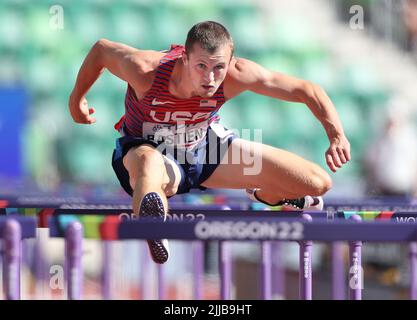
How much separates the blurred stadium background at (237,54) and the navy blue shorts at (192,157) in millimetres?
8224

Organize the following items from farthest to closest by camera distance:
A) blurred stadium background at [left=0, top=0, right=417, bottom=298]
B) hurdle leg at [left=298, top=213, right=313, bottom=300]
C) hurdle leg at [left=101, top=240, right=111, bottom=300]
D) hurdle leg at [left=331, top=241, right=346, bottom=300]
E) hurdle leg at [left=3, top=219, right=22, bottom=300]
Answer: blurred stadium background at [left=0, top=0, right=417, bottom=298]
hurdle leg at [left=101, top=240, right=111, bottom=300]
hurdle leg at [left=331, top=241, right=346, bottom=300]
hurdle leg at [left=298, top=213, right=313, bottom=300]
hurdle leg at [left=3, top=219, right=22, bottom=300]

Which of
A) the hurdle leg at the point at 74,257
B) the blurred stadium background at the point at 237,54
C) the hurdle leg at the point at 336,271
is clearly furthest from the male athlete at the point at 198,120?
the blurred stadium background at the point at 237,54

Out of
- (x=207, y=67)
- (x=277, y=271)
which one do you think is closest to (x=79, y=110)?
(x=207, y=67)

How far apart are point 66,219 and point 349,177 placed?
1121cm

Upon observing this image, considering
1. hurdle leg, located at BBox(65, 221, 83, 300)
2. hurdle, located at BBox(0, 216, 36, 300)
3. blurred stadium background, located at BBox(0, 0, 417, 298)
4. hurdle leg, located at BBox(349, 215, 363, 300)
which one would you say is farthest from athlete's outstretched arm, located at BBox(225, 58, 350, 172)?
blurred stadium background, located at BBox(0, 0, 417, 298)

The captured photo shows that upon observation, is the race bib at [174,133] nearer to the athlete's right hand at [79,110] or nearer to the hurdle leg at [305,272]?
the athlete's right hand at [79,110]

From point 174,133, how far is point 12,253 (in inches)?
98.6

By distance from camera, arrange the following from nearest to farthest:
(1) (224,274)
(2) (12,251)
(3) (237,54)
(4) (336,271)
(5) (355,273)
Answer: (2) (12,251), (5) (355,273), (1) (224,274), (4) (336,271), (3) (237,54)

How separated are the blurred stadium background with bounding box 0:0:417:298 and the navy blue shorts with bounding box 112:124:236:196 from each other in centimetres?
822

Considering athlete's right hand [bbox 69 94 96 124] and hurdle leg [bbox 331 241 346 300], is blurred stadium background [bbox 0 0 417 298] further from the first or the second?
athlete's right hand [bbox 69 94 96 124]

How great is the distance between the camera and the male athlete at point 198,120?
5.31m

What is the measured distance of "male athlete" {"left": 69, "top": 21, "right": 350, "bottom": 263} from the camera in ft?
17.4

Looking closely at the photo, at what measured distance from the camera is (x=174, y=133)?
584cm

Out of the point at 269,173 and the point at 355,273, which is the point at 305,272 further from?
the point at 269,173
